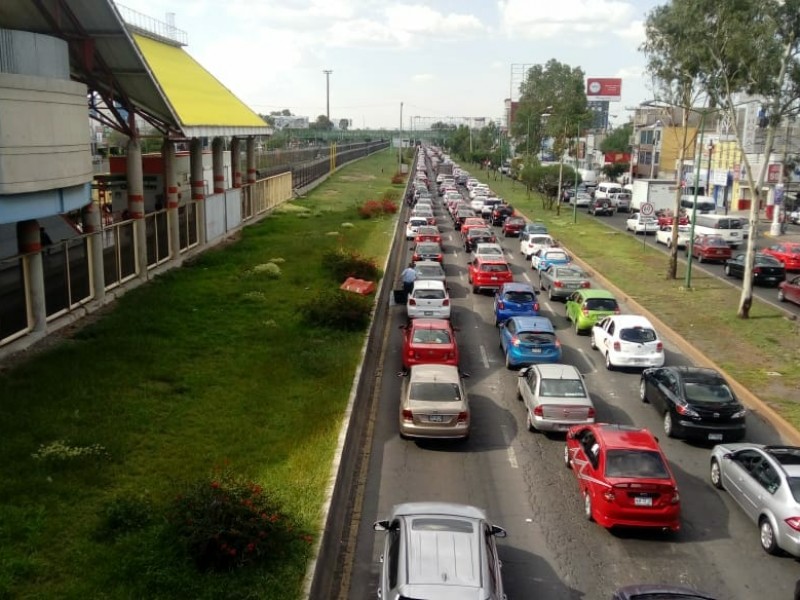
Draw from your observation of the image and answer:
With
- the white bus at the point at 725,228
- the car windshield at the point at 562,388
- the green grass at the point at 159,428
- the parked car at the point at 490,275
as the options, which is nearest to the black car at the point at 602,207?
the white bus at the point at 725,228

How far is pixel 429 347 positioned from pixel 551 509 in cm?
794

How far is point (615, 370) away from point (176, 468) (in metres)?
13.5

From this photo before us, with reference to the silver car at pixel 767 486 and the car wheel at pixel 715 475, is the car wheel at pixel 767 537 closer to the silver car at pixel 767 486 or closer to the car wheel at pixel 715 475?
the silver car at pixel 767 486

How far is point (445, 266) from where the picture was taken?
134 feet

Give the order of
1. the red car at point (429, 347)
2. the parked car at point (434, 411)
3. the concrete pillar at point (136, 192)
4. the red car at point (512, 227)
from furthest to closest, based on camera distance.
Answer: the red car at point (512, 227)
the concrete pillar at point (136, 192)
the red car at point (429, 347)
the parked car at point (434, 411)

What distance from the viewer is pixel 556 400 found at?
57.5 feet

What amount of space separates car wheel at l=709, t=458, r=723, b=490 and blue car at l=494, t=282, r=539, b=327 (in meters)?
11.6

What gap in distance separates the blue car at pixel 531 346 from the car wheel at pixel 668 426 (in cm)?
473

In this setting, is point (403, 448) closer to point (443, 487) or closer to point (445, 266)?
point (443, 487)

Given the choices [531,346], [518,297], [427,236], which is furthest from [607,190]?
[531,346]

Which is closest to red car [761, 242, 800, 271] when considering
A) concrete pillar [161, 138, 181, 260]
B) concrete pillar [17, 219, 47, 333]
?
concrete pillar [161, 138, 181, 260]

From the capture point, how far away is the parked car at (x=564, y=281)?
3189 cm

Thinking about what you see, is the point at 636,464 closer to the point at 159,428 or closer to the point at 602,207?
the point at 159,428

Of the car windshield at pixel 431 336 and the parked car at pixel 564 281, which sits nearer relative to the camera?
the car windshield at pixel 431 336
